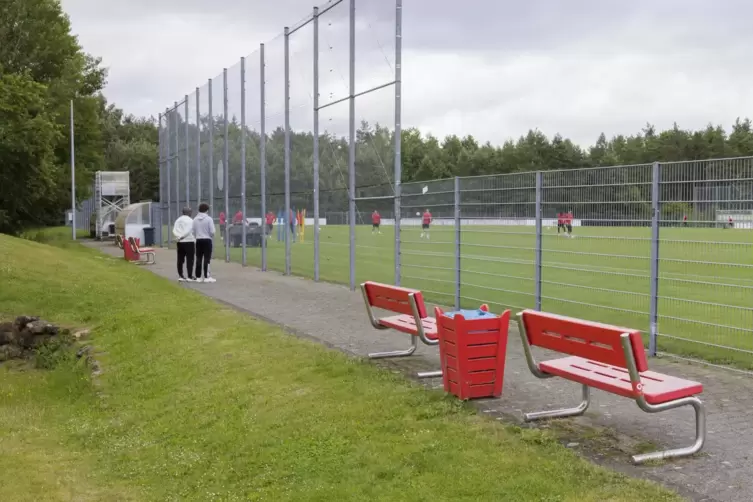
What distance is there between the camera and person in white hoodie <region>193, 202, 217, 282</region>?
17728 mm

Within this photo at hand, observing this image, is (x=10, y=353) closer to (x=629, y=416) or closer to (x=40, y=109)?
(x=629, y=416)

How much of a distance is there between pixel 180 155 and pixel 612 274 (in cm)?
2419

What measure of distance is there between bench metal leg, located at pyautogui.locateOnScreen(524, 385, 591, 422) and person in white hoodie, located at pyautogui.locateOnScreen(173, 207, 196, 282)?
41.8 ft

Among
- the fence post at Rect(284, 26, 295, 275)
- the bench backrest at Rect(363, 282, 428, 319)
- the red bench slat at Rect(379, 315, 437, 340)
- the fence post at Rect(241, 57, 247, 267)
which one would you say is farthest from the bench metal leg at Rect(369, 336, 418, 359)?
the fence post at Rect(241, 57, 247, 267)

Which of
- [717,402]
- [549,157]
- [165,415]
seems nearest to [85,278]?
[165,415]

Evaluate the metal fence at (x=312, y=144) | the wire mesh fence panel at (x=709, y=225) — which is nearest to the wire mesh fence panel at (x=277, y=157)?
the metal fence at (x=312, y=144)

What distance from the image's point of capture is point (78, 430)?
26.2 ft

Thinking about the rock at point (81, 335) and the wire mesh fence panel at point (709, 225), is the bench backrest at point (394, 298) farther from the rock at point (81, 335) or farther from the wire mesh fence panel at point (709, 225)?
the rock at point (81, 335)

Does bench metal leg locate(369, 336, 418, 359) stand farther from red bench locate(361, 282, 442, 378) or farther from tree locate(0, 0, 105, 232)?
tree locate(0, 0, 105, 232)

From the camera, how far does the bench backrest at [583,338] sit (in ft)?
17.3

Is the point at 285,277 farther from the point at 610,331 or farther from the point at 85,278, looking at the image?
the point at 610,331

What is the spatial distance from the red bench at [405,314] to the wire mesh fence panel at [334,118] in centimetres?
781

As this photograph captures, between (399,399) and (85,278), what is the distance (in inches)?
508

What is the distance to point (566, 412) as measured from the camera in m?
6.26
